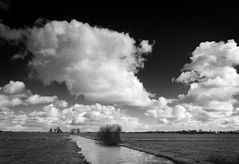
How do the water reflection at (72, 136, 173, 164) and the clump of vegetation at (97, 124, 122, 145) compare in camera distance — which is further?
the clump of vegetation at (97, 124, 122, 145)

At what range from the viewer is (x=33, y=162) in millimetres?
42188

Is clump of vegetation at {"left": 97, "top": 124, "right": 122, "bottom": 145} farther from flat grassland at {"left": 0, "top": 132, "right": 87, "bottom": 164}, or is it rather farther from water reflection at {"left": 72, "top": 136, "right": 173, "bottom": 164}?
water reflection at {"left": 72, "top": 136, "right": 173, "bottom": 164}

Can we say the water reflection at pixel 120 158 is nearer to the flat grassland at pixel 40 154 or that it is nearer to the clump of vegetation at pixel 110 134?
the flat grassland at pixel 40 154

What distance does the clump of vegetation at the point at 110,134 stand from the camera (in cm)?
10288

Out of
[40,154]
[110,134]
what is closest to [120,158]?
[40,154]

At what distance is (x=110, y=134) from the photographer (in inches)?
4129

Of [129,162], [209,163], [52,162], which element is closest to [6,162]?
[52,162]

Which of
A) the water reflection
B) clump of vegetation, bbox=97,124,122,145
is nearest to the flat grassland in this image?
the water reflection

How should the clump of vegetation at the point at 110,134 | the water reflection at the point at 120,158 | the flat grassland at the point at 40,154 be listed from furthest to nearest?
the clump of vegetation at the point at 110,134 → the flat grassland at the point at 40,154 → the water reflection at the point at 120,158

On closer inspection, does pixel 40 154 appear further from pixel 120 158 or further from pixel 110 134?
pixel 110 134

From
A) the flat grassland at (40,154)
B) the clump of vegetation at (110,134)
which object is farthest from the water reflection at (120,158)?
the clump of vegetation at (110,134)

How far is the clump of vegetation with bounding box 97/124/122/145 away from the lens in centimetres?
10288

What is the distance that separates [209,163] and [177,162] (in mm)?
5766

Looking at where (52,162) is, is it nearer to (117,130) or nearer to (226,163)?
(226,163)
